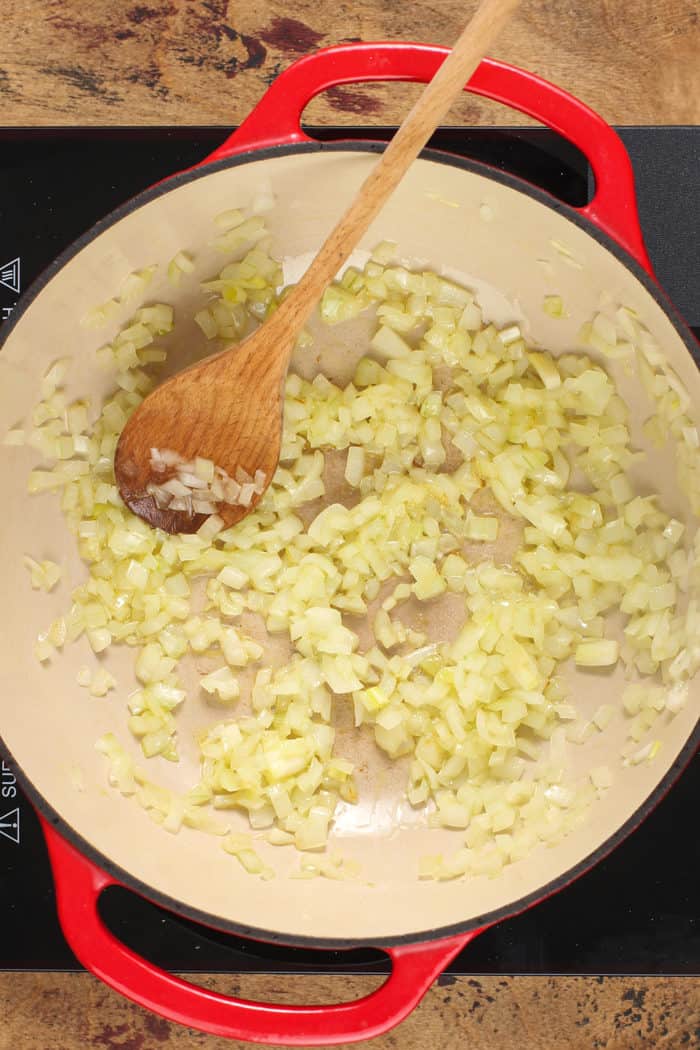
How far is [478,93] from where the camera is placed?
1.06 metres

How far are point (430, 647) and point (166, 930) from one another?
0.51 metres

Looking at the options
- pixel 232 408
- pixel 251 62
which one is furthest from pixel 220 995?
pixel 251 62

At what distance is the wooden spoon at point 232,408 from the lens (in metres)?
1.06

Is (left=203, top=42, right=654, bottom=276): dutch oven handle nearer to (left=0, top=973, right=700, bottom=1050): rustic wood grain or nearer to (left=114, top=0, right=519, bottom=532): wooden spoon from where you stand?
(left=114, top=0, right=519, bottom=532): wooden spoon

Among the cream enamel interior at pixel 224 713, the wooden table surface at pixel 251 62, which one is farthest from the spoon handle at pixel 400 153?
the wooden table surface at pixel 251 62

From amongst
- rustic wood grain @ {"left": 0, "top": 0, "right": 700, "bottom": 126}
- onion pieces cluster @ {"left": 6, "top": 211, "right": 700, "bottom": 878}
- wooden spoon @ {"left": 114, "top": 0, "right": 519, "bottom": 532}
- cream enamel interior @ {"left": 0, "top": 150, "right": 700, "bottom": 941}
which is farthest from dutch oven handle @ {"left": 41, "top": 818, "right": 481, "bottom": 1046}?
rustic wood grain @ {"left": 0, "top": 0, "right": 700, "bottom": 126}

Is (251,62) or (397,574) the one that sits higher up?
(251,62)

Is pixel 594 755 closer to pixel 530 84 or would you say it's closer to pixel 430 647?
pixel 430 647

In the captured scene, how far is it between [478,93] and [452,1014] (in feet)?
3.90

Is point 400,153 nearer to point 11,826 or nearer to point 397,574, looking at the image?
point 397,574

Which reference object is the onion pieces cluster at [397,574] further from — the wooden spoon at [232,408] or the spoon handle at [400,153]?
the spoon handle at [400,153]

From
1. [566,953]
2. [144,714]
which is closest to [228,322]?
[144,714]

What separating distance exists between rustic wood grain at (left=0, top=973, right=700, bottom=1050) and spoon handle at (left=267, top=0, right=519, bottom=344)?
0.89 meters

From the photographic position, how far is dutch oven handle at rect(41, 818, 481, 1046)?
3.48ft
